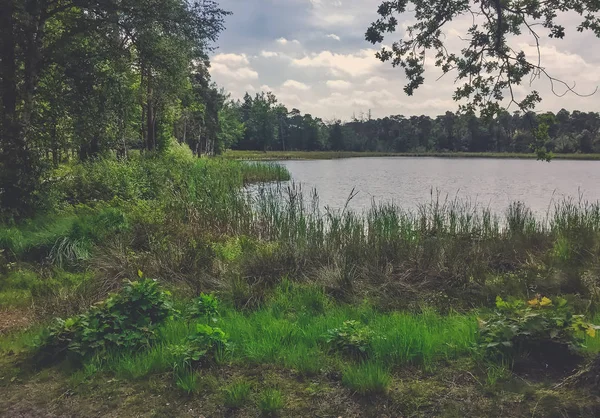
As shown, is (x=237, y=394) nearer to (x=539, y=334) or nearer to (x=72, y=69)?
(x=539, y=334)

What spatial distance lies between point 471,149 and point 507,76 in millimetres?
94807

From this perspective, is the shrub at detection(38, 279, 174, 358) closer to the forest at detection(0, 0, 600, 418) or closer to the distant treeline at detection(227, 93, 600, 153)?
the forest at detection(0, 0, 600, 418)

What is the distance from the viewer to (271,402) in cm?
276

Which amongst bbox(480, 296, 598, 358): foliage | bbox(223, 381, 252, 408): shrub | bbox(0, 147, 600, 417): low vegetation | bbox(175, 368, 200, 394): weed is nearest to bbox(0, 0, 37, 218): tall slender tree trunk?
bbox(0, 147, 600, 417): low vegetation

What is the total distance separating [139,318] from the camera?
3.79 metres

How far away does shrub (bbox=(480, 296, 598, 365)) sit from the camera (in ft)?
9.98

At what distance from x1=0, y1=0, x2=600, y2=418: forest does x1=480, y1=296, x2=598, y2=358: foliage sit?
0.04 ft

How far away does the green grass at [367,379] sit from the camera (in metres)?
2.87

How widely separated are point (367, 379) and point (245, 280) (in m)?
3.07

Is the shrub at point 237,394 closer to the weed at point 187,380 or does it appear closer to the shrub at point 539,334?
the weed at point 187,380

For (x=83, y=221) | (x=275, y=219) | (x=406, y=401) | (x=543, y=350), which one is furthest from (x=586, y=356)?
(x=83, y=221)

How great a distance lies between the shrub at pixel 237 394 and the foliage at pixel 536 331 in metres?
1.65

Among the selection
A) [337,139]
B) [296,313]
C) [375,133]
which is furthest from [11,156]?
[375,133]

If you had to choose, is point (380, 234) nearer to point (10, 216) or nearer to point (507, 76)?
point (507, 76)
